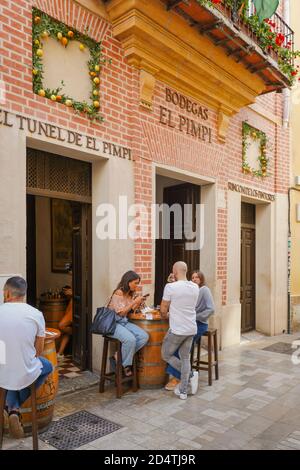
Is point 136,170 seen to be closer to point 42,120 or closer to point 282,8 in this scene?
point 42,120

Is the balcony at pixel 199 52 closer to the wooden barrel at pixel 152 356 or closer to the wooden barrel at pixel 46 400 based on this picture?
the wooden barrel at pixel 152 356

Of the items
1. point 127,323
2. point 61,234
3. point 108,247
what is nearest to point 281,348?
point 127,323

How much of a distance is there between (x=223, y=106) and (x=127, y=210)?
326 cm

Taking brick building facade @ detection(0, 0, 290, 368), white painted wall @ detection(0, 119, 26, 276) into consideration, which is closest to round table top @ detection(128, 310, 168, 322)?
brick building facade @ detection(0, 0, 290, 368)

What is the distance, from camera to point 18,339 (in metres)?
3.25

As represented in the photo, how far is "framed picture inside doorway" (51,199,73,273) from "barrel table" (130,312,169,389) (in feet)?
10.5

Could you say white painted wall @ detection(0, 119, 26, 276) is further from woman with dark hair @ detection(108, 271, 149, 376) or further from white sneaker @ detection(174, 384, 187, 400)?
white sneaker @ detection(174, 384, 187, 400)

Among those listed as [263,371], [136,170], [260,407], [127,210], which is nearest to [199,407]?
[260,407]

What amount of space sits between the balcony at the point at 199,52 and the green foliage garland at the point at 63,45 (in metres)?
0.54

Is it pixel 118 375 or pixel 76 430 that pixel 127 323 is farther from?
pixel 76 430

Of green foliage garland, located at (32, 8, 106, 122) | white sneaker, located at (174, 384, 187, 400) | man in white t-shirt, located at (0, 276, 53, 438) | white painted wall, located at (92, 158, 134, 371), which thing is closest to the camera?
man in white t-shirt, located at (0, 276, 53, 438)

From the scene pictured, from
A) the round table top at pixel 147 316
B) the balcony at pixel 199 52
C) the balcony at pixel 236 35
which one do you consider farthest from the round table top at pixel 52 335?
the balcony at pixel 236 35

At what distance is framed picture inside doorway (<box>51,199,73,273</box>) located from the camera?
26.2 feet
